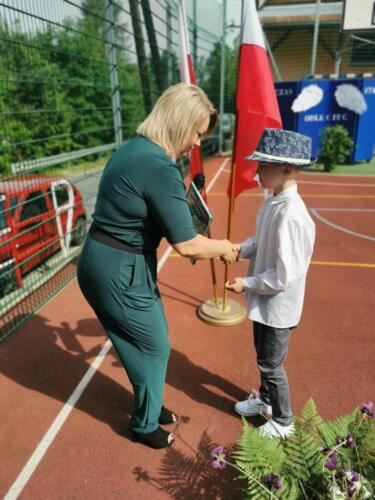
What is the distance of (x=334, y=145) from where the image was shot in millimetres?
12258

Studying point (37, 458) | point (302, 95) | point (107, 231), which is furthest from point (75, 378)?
point (302, 95)

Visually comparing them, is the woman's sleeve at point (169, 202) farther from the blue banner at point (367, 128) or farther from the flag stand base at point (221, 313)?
the blue banner at point (367, 128)

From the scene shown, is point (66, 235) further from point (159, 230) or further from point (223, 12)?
point (223, 12)

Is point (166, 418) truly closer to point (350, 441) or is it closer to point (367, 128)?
point (350, 441)

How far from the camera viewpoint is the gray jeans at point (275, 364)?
7.80ft

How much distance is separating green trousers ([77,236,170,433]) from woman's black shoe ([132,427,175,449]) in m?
0.11

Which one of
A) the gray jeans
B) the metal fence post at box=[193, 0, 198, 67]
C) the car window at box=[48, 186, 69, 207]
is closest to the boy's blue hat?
the gray jeans

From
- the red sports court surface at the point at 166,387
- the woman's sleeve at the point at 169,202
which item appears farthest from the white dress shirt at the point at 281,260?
the red sports court surface at the point at 166,387

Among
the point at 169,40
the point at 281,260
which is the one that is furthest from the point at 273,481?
the point at 169,40

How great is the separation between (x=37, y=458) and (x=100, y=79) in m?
7.71

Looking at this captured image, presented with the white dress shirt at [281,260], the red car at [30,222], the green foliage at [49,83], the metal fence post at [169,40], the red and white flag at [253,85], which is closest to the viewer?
the white dress shirt at [281,260]

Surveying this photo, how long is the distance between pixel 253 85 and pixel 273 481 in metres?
2.93

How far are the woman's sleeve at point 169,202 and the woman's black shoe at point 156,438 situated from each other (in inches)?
54.9

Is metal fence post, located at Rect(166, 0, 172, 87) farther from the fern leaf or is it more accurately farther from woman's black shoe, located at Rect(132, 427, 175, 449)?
the fern leaf
